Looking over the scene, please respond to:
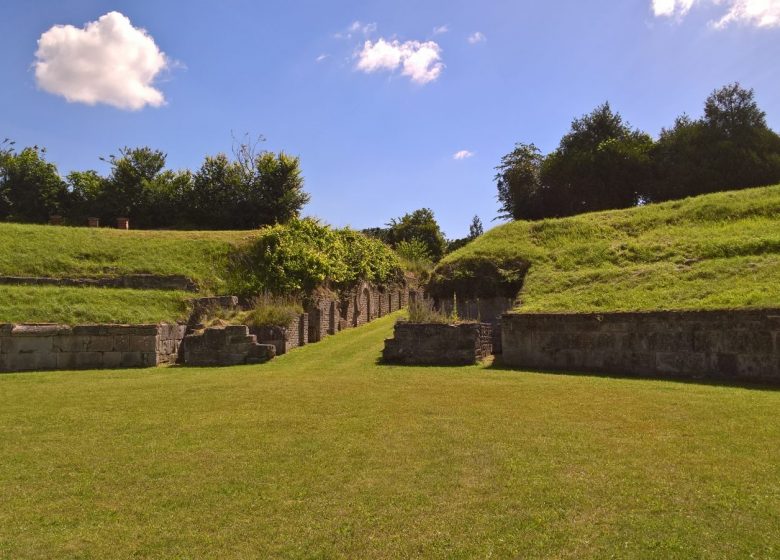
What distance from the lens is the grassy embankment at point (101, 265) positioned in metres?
14.6

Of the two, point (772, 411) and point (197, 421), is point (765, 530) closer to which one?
point (772, 411)

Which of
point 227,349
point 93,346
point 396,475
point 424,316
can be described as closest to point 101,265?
point 93,346

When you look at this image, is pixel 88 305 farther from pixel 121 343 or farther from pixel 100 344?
pixel 121 343

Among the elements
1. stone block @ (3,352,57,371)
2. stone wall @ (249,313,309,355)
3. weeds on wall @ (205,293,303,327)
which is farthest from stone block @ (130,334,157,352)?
stone wall @ (249,313,309,355)

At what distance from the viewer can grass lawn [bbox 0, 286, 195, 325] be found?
14211 mm

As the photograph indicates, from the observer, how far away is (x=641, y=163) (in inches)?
1339

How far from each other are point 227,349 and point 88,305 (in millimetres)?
4350

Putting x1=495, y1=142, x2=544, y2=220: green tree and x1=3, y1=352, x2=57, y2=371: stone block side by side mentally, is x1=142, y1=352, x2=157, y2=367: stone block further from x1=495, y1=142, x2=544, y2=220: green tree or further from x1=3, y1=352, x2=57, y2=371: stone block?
x1=495, y1=142, x2=544, y2=220: green tree

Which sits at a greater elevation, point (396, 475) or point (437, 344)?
point (437, 344)

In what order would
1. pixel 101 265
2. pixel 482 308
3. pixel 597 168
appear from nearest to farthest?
pixel 482 308, pixel 101 265, pixel 597 168

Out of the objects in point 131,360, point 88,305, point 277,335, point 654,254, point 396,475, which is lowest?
point 396,475

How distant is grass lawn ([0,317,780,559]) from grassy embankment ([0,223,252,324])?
6603 millimetres

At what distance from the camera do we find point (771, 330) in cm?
925

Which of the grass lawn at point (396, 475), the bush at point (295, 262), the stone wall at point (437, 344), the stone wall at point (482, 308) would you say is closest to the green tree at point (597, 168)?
the bush at point (295, 262)
